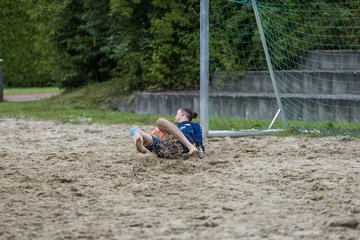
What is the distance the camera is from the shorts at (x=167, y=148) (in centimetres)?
919

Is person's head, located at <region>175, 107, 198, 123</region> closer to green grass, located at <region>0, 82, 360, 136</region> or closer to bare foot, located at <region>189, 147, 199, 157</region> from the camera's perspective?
bare foot, located at <region>189, 147, 199, 157</region>

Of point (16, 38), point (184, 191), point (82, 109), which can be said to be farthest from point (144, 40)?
point (16, 38)

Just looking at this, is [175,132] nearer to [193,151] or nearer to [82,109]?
[193,151]

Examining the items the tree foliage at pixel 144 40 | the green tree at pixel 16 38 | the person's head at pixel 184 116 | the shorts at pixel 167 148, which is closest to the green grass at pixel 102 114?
the tree foliage at pixel 144 40

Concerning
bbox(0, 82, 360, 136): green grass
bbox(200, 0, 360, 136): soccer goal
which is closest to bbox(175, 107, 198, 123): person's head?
bbox(0, 82, 360, 136): green grass

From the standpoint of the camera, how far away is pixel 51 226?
5.80m

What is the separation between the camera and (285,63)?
1424 cm

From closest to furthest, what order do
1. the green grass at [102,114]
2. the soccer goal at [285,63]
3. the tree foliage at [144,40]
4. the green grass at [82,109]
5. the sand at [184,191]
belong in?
1. the sand at [184,191]
2. the green grass at [102,114]
3. the soccer goal at [285,63]
4. the tree foliage at [144,40]
5. the green grass at [82,109]

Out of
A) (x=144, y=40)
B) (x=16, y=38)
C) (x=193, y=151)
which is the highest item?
(x=16, y=38)

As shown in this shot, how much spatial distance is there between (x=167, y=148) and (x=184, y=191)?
2.09 m

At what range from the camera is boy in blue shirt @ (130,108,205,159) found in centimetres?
909

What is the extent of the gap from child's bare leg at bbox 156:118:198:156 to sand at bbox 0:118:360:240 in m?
0.15

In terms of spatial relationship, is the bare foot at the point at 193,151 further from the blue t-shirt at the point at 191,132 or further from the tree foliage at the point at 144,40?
the tree foliage at the point at 144,40

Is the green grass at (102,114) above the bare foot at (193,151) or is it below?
above
